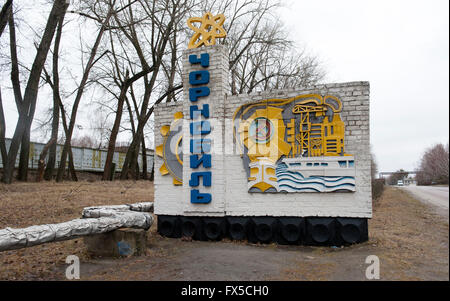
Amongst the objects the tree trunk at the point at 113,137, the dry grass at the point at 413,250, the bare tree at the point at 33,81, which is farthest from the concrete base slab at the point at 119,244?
the tree trunk at the point at 113,137

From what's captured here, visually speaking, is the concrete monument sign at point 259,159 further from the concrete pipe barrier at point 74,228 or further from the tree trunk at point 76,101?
the tree trunk at point 76,101

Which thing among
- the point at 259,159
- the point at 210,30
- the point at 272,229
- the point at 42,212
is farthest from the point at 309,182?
the point at 42,212

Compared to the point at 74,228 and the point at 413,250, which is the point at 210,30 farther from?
the point at 413,250

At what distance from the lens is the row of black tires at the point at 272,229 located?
719cm

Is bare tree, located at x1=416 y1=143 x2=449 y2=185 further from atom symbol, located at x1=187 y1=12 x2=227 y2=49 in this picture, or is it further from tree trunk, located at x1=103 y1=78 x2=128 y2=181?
tree trunk, located at x1=103 y1=78 x2=128 y2=181

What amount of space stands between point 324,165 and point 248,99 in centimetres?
209

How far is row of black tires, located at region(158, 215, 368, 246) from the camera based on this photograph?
7.19 metres

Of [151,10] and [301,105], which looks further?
[151,10]

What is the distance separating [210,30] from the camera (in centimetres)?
871

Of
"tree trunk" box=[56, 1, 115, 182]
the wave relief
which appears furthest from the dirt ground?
"tree trunk" box=[56, 1, 115, 182]

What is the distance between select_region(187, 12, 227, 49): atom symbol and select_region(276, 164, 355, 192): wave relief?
10.8 ft

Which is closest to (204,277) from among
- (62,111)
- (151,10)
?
(151,10)
